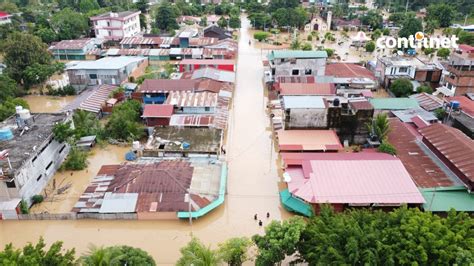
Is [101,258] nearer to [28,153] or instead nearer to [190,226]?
[190,226]

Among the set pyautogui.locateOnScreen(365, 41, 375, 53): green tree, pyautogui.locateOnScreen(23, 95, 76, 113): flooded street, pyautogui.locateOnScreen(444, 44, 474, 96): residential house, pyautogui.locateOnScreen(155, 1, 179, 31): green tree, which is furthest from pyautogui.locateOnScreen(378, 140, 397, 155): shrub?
pyautogui.locateOnScreen(155, 1, 179, 31): green tree

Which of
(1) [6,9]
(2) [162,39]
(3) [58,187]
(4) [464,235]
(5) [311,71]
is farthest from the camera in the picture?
(1) [6,9]

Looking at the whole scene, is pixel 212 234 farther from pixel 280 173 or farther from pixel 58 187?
pixel 58 187

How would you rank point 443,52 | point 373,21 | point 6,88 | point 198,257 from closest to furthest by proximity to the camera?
1. point 198,257
2. point 6,88
3. point 443,52
4. point 373,21

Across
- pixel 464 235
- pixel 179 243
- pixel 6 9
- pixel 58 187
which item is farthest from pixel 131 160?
pixel 6 9

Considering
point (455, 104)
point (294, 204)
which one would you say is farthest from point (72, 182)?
point (455, 104)

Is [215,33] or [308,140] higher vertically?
[215,33]

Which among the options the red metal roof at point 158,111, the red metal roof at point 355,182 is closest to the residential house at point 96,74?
the red metal roof at point 158,111

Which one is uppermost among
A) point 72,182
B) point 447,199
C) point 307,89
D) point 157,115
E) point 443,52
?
point 443,52
